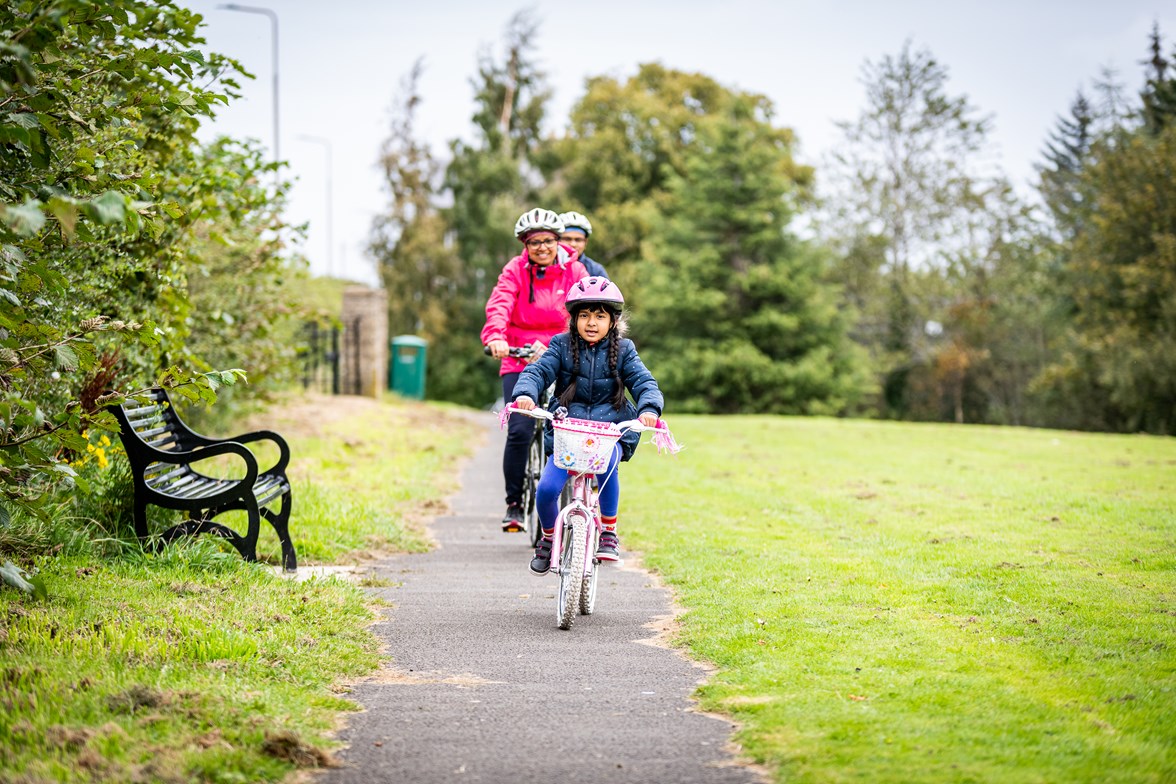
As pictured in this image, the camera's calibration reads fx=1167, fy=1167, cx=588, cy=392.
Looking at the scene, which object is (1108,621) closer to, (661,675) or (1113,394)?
(661,675)

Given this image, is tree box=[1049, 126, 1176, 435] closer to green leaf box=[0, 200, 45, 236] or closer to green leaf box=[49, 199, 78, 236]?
green leaf box=[49, 199, 78, 236]

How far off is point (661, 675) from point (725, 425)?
1922cm

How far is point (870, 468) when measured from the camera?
15.3 metres

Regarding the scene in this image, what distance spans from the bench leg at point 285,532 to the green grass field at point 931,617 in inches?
98.0

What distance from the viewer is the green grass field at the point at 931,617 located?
4.25 m

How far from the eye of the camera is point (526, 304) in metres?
8.98

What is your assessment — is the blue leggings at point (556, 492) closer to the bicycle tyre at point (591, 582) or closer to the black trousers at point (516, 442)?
the bicycle tyre at point (591, 582)

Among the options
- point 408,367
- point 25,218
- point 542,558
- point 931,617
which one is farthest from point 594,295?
point 408,367

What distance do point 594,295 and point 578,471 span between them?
104 cm

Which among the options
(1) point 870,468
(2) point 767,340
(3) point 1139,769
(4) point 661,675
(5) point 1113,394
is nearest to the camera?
(3) point 1139,769

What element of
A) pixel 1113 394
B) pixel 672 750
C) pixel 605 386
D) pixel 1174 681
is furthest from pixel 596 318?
pixel 1113 394

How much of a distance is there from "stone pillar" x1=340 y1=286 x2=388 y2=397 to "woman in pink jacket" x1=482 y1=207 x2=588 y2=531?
16.1 metres

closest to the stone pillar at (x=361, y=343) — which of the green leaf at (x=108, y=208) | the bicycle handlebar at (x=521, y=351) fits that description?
the bicycle handlebar at (x=521, y=351)

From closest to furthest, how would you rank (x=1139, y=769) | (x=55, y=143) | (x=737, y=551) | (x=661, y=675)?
(x=1139, y=769) → (x=661, y=675) → (x=55, y=143) → (x=737, y=551)
